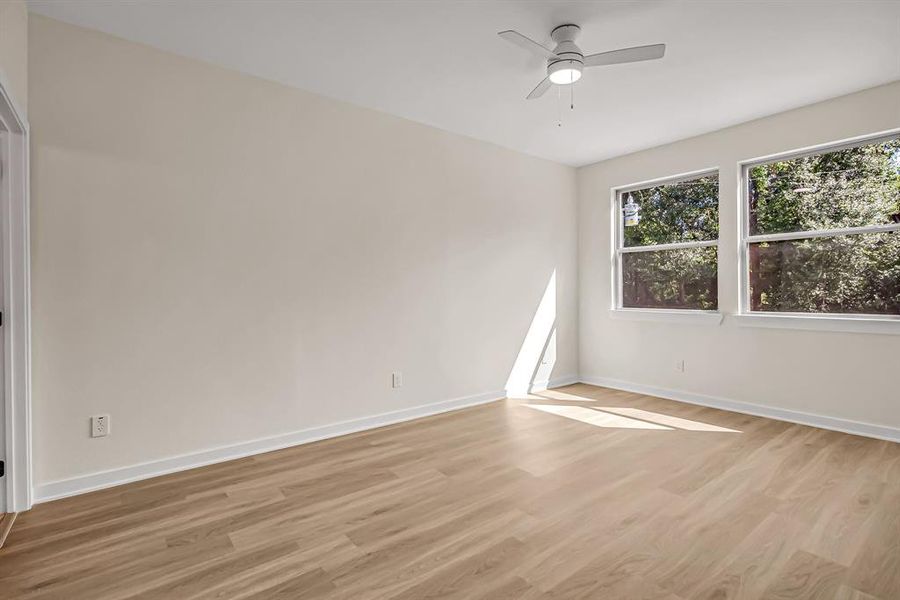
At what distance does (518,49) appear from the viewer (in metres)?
2.74

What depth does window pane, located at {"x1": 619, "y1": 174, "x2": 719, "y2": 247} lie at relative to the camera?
4332 mm

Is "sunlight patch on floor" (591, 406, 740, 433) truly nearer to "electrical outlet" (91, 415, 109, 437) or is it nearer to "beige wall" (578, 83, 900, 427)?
"beige wall" (578, 83, 900, 427)

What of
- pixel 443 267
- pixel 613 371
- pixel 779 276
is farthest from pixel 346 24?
pixel 613 371

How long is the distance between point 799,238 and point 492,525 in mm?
3527

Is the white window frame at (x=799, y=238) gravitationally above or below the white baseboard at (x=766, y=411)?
above

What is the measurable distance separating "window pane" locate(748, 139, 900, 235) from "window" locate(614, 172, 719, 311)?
A: 0.39 m

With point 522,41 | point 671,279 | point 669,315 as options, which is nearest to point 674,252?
point 671,279

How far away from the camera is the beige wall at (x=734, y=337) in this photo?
3.38m

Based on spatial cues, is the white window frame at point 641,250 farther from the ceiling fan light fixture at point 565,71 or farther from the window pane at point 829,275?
the ceiling fan light fixture at point 565,71

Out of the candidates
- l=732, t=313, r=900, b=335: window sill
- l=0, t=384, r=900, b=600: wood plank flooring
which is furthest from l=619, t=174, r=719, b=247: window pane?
l=0, t=384, r=900, b=600: wood plank flooring

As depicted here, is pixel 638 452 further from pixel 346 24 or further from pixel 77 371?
pixel 77 371

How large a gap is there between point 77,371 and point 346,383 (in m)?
1.64

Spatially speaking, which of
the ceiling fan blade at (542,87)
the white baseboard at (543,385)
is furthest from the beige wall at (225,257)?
the ceiling fan blade at (542,87)

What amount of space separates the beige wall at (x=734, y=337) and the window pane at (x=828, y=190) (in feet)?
0.58
